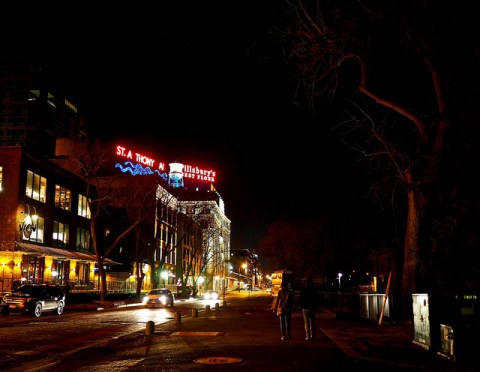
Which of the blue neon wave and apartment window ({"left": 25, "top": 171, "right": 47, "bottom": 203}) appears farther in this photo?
the blue neon wave

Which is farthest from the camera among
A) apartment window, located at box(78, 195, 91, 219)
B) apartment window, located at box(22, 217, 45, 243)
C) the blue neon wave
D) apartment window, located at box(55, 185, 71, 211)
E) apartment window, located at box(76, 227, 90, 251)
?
the blue neon wave

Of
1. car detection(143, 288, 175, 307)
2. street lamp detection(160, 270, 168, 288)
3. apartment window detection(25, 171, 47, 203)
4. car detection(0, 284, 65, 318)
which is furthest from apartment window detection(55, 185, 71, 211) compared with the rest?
street lamp detection(160, 270, 168, 288)

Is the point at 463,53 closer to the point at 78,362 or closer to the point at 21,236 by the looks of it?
the point at 78,362

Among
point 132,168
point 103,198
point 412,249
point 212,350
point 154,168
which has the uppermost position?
point 154,168

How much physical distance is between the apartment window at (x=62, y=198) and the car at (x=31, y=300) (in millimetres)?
19882

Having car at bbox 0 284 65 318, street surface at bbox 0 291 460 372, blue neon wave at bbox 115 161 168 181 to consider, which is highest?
blue neon wave at bbox 115 161 168 181

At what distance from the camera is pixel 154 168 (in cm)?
9175

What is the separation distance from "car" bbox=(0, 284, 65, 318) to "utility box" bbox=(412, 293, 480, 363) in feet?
69.4

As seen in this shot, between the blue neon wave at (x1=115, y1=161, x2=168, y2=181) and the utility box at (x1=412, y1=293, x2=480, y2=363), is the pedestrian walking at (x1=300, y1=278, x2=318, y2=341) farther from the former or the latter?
the blue neon wave at (x1=115, y1=161, x2=168, y2=181)

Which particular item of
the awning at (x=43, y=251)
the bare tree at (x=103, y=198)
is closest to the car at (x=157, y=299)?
the bare tree at (x=103, y=198)

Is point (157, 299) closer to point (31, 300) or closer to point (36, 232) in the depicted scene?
point (31, 300)

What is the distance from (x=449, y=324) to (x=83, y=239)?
4784cm

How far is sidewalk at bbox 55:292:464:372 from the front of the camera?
10.4 meters

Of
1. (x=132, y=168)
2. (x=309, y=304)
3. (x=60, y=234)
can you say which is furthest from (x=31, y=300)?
(x=132, y=168)
